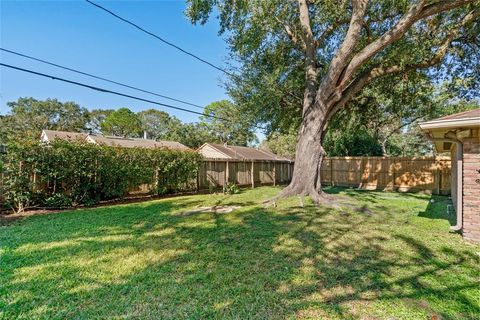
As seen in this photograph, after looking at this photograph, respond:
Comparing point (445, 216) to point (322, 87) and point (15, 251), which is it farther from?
point (15, 251)

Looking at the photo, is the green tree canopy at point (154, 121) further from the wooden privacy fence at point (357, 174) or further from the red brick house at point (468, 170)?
the red brick house at point (468, 170)

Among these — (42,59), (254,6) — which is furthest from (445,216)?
(42,59)

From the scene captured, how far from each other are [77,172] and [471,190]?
9.09 meters

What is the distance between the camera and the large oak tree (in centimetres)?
718

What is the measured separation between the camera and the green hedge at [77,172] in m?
6.12

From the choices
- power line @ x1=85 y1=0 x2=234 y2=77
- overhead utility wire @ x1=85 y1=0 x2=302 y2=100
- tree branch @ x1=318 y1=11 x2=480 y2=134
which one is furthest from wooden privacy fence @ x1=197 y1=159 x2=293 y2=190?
tree branch @ x1=318 y1=11 x2=480 y2=134

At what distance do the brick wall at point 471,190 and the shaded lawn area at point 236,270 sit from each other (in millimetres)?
260

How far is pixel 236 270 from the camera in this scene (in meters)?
2.95

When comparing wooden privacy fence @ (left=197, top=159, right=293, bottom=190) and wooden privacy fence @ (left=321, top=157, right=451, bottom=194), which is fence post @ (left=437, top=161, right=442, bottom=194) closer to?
wooden privacy fence @ (left=321, top=157, right=451, bottom=194)

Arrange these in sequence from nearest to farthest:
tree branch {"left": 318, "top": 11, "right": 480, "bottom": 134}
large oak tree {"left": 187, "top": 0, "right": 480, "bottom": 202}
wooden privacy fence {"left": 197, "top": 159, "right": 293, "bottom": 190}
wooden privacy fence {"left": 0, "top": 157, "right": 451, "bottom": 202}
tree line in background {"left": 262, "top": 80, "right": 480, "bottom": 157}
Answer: large oak tree {"left": 187, "top": 0, "right": 480, "bottom": 202} < tree branch {"left": 318, "top": 11, "right": 480, "bottom": 134} < tree line in background {"left": 262, "top": 80, "right": 480, "bottom": 157} < wooden privacy fence {"left": 0, "top": 157, "right": 451, "bottom": 202} < wooden privacy fence {"left": 197, "top": 159, "right": 293, "bottom": 190}

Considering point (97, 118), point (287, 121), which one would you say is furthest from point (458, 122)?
point (97, 118)

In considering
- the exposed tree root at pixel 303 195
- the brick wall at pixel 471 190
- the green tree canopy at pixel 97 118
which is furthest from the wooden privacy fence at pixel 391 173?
the green tree canopy at pixel 97 118

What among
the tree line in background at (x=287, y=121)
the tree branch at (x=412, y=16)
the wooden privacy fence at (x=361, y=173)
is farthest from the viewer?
the wooden privacy fence at (x=361, y=173)

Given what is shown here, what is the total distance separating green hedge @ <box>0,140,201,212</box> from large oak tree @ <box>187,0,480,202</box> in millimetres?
4884
